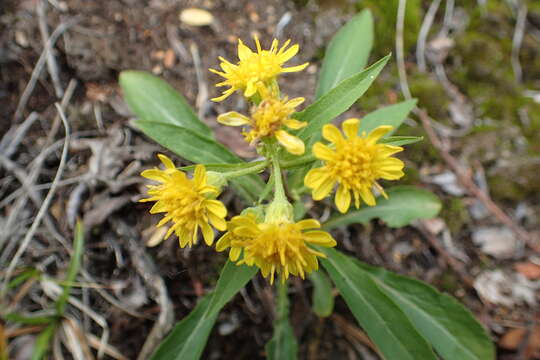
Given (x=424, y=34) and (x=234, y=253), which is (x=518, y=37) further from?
(x=234, y=253)

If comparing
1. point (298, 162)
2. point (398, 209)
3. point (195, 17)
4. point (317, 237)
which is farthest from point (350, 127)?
point (195, 17)

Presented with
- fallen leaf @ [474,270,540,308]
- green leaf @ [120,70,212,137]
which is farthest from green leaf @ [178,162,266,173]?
fallen leaf @ [474,270,540,308]

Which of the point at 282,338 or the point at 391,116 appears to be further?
the point at 282,338

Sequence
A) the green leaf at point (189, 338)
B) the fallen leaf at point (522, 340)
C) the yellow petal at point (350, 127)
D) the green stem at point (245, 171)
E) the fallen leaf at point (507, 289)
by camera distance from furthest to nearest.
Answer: the fallen leaf at point (507, 289), the fallen leaf at point (522, 340), the green leaf at point (189, 338), the green stem at point (245, 171), the yellow petal at point (350, 127)

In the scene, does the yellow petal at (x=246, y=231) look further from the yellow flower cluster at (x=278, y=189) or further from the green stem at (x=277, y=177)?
the green stem at (x=277, y=177)

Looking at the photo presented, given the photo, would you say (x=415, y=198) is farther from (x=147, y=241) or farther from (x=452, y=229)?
(x=147, y=241)

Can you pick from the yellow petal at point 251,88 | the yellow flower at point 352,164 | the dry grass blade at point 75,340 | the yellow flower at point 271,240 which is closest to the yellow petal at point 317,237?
the yellow flower at point 271,240
